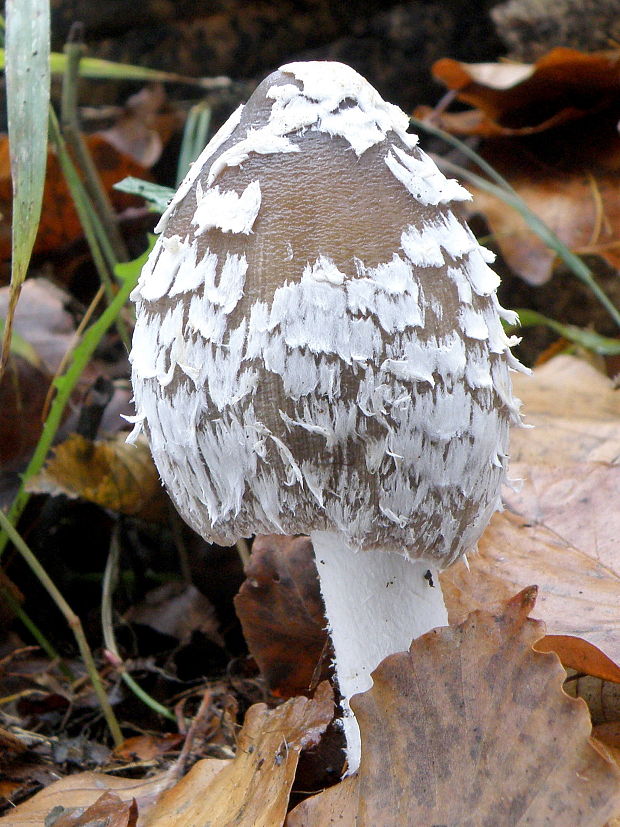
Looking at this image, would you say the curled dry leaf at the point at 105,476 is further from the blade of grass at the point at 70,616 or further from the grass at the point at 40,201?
the blade of grass at the point at 70,616

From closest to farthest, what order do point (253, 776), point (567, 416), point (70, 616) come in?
point (253, 776) < point (70, 616) < point (567, 416)

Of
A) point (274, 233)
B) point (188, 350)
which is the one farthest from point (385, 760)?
point (274, 233)

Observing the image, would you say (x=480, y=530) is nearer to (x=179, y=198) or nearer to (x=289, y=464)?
(x=289, y=464)

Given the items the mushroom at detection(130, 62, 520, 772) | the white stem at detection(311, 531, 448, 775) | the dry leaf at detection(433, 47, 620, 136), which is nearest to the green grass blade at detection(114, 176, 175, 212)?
the mushroom at detection(130, 62, 520, 772)

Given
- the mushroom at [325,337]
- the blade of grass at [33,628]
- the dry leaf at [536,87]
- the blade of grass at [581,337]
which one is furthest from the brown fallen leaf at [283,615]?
the dry leaf at [536,87]

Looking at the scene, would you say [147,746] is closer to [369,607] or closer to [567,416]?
[369,607]

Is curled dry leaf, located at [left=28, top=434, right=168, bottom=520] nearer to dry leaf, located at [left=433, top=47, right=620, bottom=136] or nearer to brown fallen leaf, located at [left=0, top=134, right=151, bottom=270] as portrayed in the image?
brown fallen leaf, located at [left=0, top=134, right=151, bottom=270]

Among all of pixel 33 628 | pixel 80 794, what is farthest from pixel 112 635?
pixel 80 794
